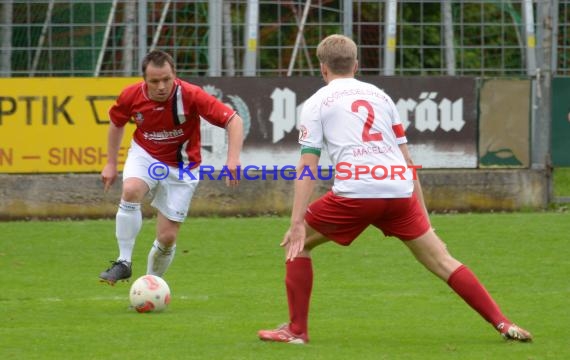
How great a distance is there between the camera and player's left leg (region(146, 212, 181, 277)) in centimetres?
910

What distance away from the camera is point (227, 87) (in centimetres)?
1488

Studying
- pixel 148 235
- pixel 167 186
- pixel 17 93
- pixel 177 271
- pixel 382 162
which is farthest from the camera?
pixel 17 93

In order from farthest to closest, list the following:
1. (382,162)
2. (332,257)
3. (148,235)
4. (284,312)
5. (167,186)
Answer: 1. (148,235)
2. (332,257)
3. (167,186)
4. (284,312)
5. (382,162)

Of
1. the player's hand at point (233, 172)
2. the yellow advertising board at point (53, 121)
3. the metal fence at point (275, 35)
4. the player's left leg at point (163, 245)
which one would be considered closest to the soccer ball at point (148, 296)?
the player's left leg at point (163, 245)

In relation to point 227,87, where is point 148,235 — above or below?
below

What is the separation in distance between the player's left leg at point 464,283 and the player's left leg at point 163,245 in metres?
2.61

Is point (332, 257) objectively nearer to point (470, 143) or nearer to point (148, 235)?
point (148, 235)

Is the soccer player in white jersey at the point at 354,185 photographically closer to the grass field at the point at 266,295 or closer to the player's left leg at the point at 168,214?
the grass field at the point at 266,295

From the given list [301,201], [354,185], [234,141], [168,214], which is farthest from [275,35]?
[301,201]

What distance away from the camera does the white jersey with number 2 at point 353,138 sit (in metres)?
6.75

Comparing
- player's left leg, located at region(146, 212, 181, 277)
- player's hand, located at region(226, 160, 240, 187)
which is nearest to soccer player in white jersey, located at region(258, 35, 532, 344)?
player's hand, located at region(226, 160, 240, 187)

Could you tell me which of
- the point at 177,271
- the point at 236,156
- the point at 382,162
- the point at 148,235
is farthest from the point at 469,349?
the point at 148,235

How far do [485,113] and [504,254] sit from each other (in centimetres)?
395

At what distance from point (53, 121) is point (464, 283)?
861 centimetres
